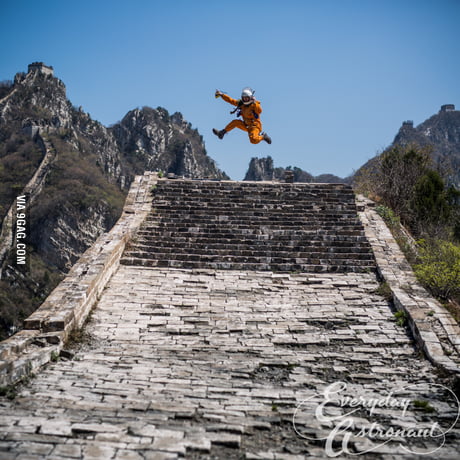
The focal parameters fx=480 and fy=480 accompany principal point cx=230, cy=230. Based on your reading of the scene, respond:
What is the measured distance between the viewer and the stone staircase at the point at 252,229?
30.7 feet

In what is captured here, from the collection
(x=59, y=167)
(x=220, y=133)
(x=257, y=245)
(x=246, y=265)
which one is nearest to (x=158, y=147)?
(x=59, y=167)

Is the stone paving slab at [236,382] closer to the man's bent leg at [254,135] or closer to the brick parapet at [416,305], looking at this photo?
the brick parapet at [416,305]

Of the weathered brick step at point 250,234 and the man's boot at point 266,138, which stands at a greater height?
the man's boot at point 266,138

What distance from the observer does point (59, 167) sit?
180ft

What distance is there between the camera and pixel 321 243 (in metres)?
9.87

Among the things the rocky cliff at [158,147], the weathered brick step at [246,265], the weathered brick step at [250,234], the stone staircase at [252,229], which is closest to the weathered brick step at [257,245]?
the stone staircase at [252,229]

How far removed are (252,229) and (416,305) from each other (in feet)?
13.6

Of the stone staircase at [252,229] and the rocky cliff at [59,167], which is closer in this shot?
the stone staircase at [252,229]

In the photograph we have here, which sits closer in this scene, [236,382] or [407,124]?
[236,382]

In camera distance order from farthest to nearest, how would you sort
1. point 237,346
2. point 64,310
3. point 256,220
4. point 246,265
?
point 256,220 < point 246,265 < point 64,310 < point 237,346

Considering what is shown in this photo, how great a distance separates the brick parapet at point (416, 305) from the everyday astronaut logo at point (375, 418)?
0.84 meters

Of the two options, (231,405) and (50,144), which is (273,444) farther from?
(50,144)

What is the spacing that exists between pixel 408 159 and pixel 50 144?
52.8 metres

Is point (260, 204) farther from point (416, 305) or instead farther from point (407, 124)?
point (407, 124)
